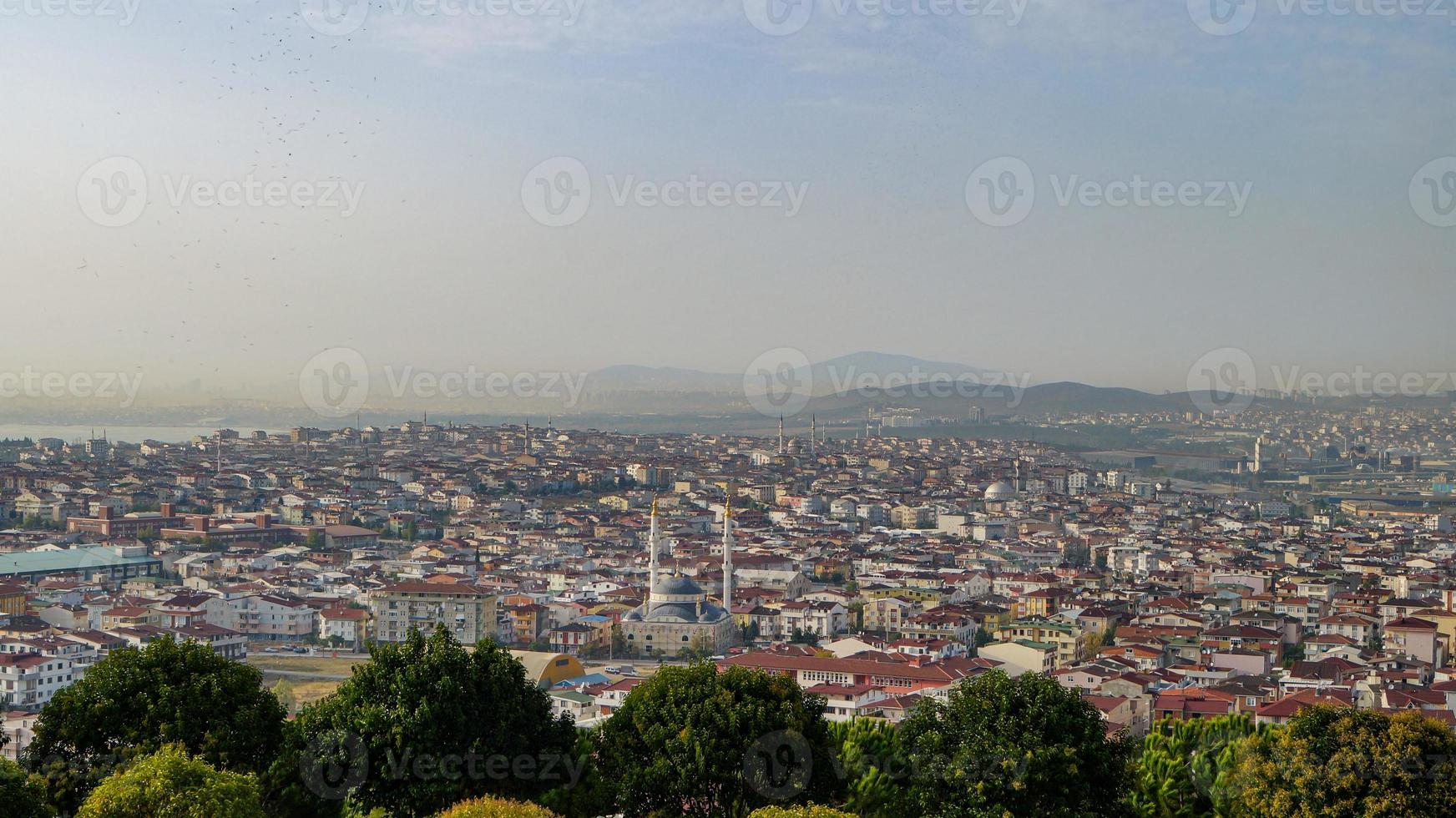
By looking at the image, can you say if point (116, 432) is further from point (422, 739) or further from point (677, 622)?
point (422, 739)

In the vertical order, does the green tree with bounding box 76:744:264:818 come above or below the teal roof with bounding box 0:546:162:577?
above

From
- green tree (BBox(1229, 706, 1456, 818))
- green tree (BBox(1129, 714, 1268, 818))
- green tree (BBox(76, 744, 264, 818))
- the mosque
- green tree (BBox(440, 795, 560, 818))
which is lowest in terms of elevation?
the mosque

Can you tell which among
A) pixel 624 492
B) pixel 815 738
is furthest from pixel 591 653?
pixel 624 492

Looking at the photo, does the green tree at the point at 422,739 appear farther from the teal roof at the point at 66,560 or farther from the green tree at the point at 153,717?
the teal roof at the point at 66,560

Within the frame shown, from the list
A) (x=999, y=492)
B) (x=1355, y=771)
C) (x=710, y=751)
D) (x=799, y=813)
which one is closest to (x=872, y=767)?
(x=710, y=751)

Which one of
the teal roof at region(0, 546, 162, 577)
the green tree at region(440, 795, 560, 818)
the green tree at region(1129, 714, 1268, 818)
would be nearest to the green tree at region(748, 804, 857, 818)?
the green tree at region(440, 795, 560, 818)

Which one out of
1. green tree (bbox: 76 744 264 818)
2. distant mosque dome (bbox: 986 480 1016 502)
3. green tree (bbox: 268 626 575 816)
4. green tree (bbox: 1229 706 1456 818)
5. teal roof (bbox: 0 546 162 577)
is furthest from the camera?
distant mosque dome (bbox: 986 480 1016 502)

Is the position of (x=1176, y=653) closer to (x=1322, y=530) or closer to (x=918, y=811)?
(x=918, y=811)

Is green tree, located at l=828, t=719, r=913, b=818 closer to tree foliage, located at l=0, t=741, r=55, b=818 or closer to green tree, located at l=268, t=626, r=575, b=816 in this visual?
green tree, located at l=268, t=626, r=575, b=816
